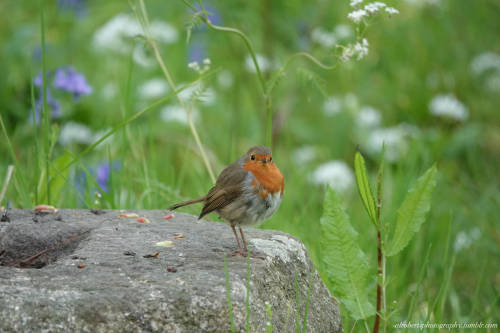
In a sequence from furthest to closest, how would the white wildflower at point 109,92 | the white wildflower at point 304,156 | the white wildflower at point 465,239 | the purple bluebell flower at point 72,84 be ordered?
the white wildflower at point 109,92 → the white wildflower at point 304,156 → the purple bluebell flower at point 72,84 → the white wildflower at point 465,239

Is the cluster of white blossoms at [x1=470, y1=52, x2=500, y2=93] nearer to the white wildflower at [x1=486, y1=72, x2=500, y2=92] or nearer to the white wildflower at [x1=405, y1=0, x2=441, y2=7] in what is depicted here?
the white wildflower at [x1=486, y1=72, x2=500, y2=92]

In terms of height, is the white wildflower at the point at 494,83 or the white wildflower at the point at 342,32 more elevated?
the white wildflower at the point at 342,32

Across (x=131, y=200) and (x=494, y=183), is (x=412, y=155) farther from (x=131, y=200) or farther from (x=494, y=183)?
(x=131, y=200)

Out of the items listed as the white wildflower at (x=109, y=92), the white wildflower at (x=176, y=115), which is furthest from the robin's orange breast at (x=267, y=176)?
the white wildflower at (x=109, y=92)

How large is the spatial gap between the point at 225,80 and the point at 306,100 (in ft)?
3.79

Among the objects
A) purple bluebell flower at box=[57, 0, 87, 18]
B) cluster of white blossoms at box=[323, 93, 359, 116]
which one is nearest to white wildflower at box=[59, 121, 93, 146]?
purple bluebell flower at box=[57, 0, 87, 18]

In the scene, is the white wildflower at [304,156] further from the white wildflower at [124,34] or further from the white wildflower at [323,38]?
the white wildflower at [124,34]

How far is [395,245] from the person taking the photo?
2322 millimetres

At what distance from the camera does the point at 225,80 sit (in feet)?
22.9

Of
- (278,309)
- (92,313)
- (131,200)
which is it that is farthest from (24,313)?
(131,200)

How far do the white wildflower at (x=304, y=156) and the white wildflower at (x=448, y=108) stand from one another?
1.16 metres

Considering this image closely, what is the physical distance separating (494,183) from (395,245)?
240 centimetres

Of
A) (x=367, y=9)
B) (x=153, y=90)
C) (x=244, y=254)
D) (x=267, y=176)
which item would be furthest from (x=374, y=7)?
(x=153, y=90)

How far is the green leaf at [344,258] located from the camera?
2.38m
